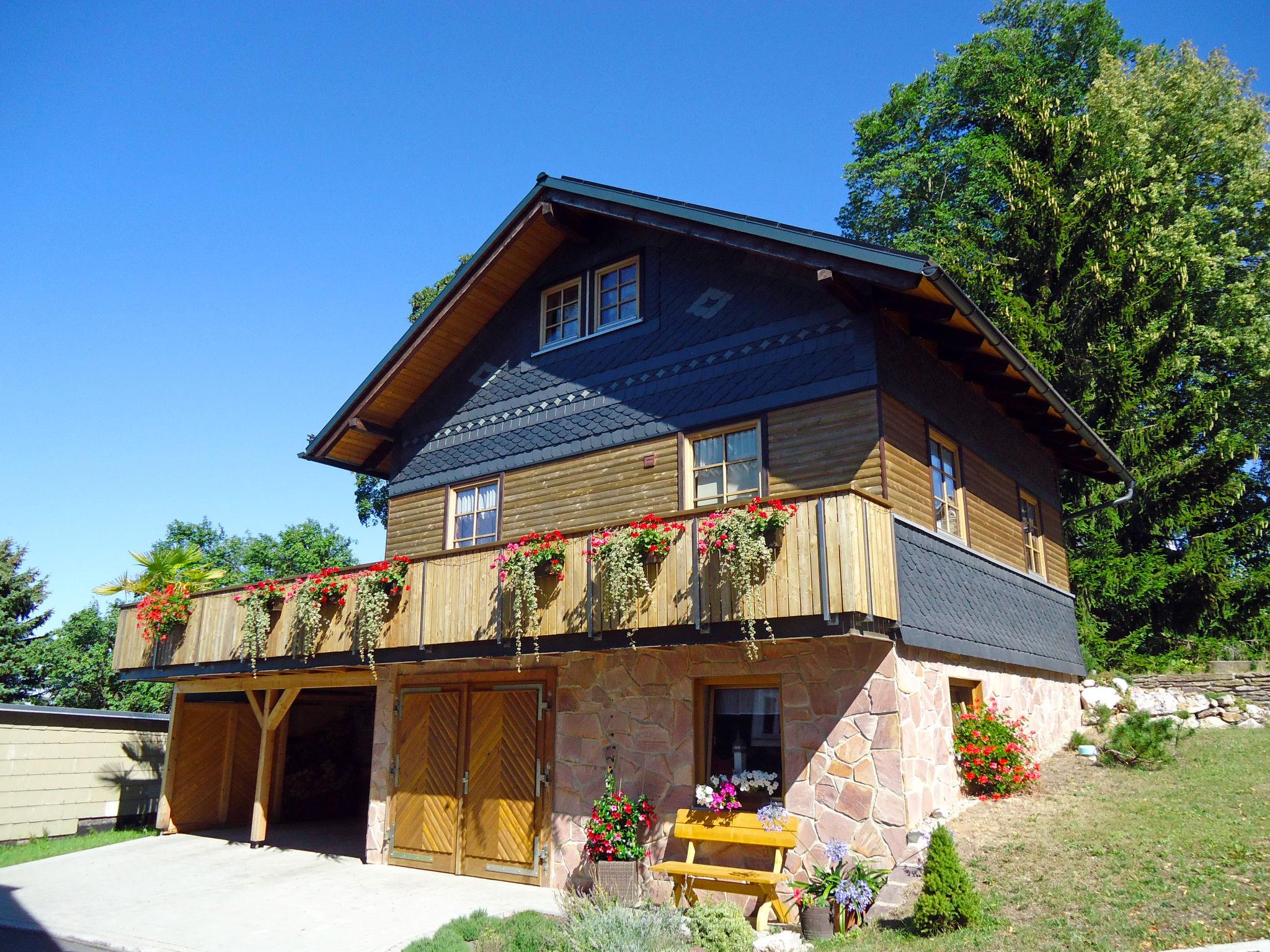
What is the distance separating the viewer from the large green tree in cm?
2109

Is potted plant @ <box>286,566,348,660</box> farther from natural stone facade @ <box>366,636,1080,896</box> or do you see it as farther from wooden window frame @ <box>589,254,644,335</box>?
wooden window frame @ <box>589,254,644,335</box>

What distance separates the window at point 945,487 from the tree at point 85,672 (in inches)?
914

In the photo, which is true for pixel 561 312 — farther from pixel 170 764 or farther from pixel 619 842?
pixel 170 764

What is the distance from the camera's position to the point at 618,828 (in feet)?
35.6

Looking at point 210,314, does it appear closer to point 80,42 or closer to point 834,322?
point 80,42

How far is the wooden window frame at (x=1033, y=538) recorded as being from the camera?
51.2ft

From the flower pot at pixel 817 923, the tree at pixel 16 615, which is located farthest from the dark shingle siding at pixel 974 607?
the tree at pixel 16 615

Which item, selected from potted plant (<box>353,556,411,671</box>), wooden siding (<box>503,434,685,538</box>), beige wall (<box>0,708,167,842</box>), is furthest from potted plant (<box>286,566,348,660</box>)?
beige wall (<box>0,708,167,842</box>)

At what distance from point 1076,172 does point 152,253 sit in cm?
2259

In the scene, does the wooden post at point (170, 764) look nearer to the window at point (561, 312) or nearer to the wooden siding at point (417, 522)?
the wooden siding at point (417, 522)

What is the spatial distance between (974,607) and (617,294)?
6.89m

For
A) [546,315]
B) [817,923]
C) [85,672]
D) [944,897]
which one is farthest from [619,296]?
Answer: [85,672]

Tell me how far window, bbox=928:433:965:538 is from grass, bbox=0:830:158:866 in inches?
589

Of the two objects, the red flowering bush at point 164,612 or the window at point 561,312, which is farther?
the red flowering bush at point 164,612
